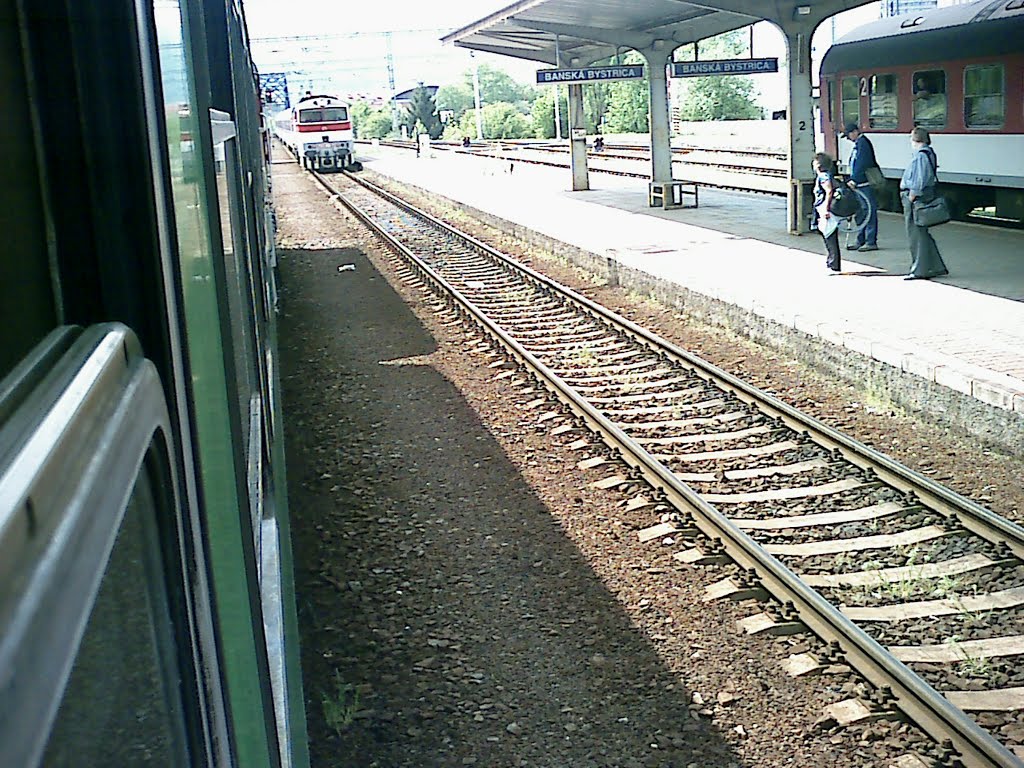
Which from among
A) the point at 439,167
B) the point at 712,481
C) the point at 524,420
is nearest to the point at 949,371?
the point at 712,481

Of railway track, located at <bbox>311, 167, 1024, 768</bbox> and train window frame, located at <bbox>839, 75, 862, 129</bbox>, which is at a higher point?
train window frame, located at <bbox>839, 75, 862, 129</bbox>

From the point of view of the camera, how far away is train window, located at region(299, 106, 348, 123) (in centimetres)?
4116

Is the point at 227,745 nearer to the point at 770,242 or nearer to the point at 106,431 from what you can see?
the point at 106,431

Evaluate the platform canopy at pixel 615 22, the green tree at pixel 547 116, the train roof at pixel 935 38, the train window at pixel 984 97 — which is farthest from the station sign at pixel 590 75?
the green tree at pixel 547 116

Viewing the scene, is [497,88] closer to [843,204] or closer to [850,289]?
[843,204]

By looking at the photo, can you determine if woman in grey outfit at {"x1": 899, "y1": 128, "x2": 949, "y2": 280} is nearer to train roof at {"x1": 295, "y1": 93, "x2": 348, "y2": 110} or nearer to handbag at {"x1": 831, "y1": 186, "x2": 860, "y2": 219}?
handbag at {"x1": 831, "y1": 186, "x2": 860, "y2": 219}

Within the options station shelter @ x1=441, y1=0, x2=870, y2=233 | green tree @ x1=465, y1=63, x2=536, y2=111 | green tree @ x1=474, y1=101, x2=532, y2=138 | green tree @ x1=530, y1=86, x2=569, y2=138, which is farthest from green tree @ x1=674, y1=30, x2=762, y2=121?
green tree @ x1=465, y1=63, x2=536, y2=111

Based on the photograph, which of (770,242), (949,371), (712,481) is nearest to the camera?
(712,481)

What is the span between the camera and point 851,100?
2094cm

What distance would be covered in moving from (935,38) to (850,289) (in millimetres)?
7941

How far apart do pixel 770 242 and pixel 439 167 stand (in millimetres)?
24720

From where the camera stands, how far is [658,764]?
4.29m

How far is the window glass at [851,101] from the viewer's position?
2066 cm

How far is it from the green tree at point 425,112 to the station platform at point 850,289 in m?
46.2
